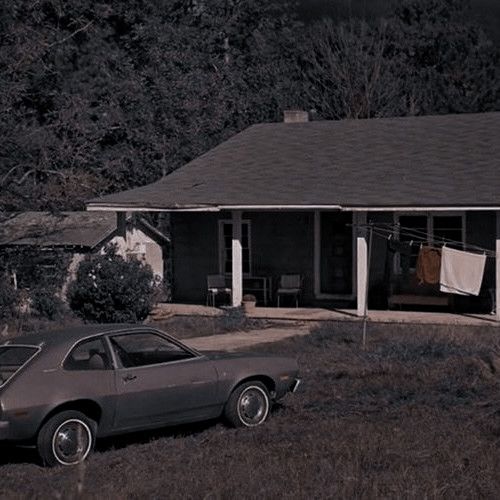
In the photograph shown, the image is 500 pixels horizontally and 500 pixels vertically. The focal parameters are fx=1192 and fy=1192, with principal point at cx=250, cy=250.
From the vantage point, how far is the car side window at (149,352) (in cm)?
1319

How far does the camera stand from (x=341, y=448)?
456 inches

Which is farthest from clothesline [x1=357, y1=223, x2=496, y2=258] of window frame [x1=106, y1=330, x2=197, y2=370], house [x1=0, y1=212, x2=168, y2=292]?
window frame [x1=106, y1=330, x2=197, y2=370]

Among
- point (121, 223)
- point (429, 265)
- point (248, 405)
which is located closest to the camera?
point (248, 405)

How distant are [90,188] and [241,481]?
2255 cm

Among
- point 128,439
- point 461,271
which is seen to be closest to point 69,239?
point 461,271

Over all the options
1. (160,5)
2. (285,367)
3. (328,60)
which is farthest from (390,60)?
(285,367)

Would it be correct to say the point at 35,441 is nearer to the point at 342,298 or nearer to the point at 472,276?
the point at 472,276

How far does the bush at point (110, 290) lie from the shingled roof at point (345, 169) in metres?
1.74

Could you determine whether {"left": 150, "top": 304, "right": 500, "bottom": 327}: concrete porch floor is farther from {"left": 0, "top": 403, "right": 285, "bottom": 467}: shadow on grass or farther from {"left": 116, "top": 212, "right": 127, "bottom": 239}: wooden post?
{"left": 0, "top": 403, "right": 285, "bottom": 467}: shadow on grass

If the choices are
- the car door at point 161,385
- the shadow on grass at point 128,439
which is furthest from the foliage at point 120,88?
the car door at point 161,385

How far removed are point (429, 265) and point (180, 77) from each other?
719 inches

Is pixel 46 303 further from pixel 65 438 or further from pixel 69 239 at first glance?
pixel 65 438

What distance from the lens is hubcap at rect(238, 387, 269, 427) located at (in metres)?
13.9

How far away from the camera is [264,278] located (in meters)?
28.3
